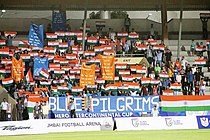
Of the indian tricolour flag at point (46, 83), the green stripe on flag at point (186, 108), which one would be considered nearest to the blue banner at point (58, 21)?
the indian tricolour flag at point (46, 83)

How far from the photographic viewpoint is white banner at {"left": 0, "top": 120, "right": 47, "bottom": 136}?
2188 centimetres

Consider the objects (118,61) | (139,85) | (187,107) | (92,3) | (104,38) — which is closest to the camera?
(187,107)

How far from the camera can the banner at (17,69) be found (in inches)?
1242

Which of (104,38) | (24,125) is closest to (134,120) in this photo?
(24,125)

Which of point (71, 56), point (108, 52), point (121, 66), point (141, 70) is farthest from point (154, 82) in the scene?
point (71, 56)

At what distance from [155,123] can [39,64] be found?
1163cm

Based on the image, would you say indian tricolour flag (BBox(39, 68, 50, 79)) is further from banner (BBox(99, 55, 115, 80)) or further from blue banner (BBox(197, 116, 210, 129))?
blue banner (BBox(197, 116, 210, 129))

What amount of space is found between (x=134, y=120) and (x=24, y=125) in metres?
5.03

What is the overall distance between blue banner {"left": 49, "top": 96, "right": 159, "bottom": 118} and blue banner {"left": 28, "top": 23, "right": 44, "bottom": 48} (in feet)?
24.5

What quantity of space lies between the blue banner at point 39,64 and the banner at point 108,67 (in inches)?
146

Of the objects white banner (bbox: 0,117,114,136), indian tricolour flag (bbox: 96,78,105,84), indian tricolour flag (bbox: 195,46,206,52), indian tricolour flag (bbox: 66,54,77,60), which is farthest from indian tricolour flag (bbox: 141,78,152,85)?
white banner (bbox: 0,117,114,136)

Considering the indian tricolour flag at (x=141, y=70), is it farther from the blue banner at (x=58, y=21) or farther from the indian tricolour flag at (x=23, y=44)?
the blue banner at (x=58, y=21)

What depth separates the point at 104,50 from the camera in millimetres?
35562

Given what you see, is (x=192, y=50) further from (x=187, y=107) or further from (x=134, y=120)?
(x=134, y=120)
